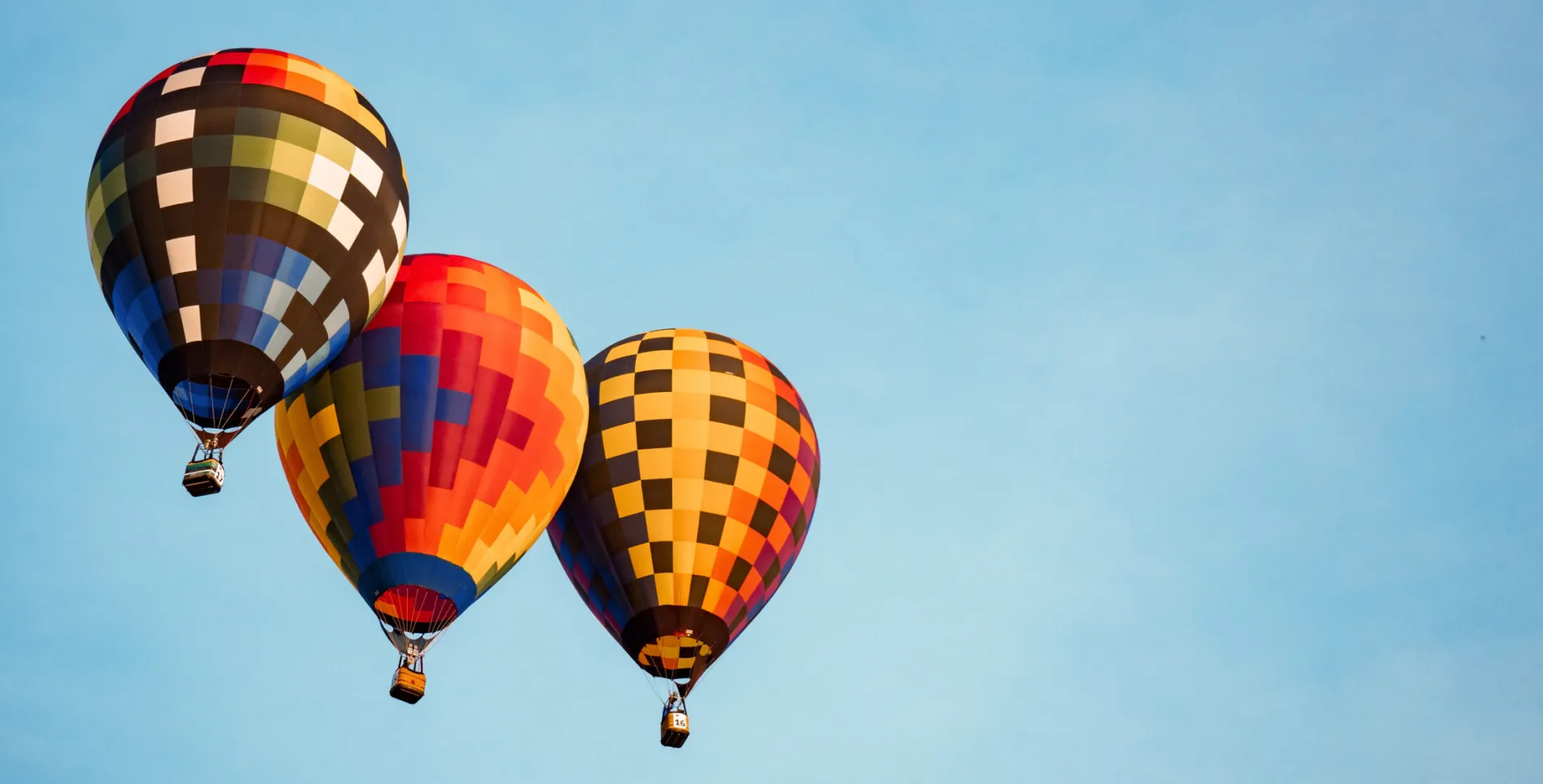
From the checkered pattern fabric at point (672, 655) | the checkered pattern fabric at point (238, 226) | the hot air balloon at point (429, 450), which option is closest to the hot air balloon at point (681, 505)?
the checkered pattern fabric at point (672, 655)

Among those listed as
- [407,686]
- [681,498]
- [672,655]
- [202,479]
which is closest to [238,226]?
[202,479]

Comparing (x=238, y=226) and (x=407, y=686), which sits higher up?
(x=238, y=226)

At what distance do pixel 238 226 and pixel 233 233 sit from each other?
0.09 metres

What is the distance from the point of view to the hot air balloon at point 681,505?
22.2 meters

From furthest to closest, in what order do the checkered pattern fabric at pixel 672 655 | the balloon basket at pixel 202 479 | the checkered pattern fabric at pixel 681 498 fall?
the checkered pattern fabric at pixel 681 498 < the checkered pattern fabric at pixel 672 655 < the balloon basket at pixel 202 479

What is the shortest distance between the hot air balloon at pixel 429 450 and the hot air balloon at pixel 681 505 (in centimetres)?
142

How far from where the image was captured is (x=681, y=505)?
2242 centimetres

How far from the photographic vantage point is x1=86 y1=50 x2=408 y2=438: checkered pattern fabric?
18.2 metres

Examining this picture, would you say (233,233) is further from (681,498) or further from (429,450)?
(681,498)

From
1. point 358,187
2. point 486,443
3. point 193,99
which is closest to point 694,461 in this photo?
point 486,443

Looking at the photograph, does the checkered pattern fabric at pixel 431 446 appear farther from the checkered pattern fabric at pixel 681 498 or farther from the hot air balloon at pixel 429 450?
the checkered pattern fabric at pixel 681 498

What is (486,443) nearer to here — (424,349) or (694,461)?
(424,349)

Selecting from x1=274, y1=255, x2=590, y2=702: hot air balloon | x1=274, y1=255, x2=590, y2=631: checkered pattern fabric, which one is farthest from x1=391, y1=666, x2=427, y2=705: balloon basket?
x1=274, y1=255, x2=590, y2=631: checkered pattern fabric

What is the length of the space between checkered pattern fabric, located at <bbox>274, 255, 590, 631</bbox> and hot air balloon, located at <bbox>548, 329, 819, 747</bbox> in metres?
1.42
